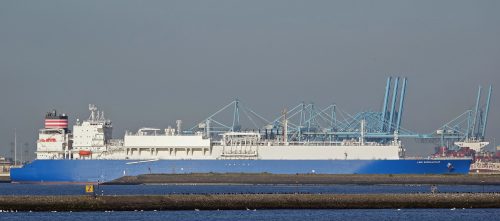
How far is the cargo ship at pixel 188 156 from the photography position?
94188 millimetres

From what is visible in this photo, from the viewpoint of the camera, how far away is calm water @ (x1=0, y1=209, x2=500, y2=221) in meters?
49.8

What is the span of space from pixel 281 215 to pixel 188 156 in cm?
4639

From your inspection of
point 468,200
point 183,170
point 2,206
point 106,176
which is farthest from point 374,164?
point 2,206

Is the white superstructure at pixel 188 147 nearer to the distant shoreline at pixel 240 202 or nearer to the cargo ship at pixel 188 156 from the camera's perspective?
the cargo ship at pixel 188 156

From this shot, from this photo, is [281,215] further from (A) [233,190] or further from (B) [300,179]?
(B) [300,179]

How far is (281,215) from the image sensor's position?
5116 cm

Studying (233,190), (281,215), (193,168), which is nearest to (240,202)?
(281,215)

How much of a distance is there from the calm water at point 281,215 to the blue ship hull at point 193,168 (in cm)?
3985

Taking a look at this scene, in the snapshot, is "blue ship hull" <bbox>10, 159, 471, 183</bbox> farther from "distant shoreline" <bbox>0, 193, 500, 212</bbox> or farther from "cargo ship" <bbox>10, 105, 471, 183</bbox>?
"distant shoreline" <bbox>0, 193, 500, 212</bbox>

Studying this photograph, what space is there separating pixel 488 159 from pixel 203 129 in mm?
47474

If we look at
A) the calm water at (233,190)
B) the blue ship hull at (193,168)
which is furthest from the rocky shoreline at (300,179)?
the blue ship hull at (193,168)

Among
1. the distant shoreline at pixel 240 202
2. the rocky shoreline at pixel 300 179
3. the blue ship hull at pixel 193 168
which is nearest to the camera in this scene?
the distant shoreline at pixel 240 202

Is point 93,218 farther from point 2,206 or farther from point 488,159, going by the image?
point 488,159

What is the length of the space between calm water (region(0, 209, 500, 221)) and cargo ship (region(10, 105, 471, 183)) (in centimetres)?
3983
